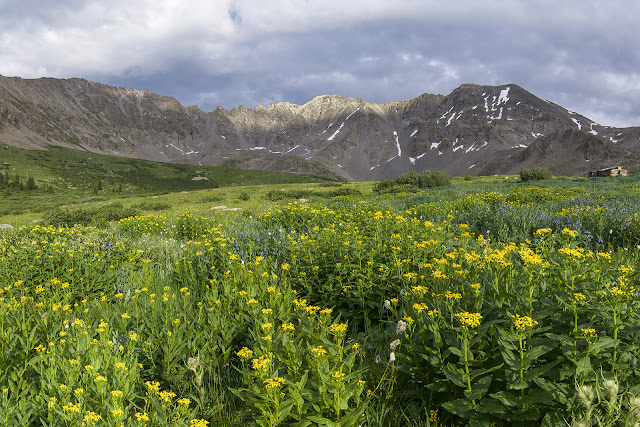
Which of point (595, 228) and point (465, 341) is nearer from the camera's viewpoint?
point (465, 341)

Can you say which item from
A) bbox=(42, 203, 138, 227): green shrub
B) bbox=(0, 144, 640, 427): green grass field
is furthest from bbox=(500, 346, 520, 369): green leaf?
bbox=(42, 203, 138, 227): green shrub

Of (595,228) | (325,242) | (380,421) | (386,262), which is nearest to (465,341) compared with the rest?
(380,421)

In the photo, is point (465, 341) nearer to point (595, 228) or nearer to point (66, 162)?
point (595, 228)

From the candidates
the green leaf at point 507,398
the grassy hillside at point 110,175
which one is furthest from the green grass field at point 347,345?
the grassy hillside at point 110,175

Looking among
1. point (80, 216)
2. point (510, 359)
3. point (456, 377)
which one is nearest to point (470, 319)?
point (510, 359)

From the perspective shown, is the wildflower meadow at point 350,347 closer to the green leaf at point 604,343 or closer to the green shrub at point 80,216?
the green leaf at point 604,343

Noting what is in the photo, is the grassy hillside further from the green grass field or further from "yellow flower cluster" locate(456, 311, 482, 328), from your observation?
"yellow flower cluster" locate(456, 311, 482, 328)

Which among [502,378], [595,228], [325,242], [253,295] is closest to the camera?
[502,378]

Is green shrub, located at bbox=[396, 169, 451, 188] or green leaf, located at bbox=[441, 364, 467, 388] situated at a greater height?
green shrub, located at bbox=[396, 169, 451, 188]

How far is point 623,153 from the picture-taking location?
179 meters

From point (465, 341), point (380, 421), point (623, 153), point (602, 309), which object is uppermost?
point (623, 153)

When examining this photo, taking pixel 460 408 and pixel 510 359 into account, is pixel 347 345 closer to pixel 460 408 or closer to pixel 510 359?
pixel 460 408

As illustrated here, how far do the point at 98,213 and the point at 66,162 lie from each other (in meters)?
213

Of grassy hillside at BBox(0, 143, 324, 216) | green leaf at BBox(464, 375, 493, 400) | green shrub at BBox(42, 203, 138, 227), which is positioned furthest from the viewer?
grassy hillside at BBox(0, 143, 324, 216)
